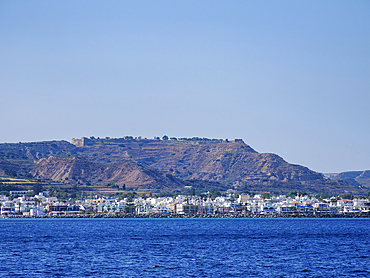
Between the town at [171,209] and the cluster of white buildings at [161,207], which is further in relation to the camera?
the cluster of white buildings at [161,207]

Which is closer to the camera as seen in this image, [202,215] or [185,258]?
[185,258]

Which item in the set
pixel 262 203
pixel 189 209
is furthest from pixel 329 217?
pixel 189 209

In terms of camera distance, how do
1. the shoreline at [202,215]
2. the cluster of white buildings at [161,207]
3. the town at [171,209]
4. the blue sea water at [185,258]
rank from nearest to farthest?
the blue sea water at [185,258] → the shoreline at [202,215] → the town at [171,209] → the cluster of white buildings at [161,207]

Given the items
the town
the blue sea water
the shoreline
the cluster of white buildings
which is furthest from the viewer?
the cluster of white buildings

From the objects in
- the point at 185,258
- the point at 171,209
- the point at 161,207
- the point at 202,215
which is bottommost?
the point at 185,258

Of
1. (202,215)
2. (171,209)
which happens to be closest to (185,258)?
(202,215)

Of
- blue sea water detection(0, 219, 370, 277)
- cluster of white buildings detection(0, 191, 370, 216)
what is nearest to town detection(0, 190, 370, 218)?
cluster of white buildings detection(0, 191, 370, 216)

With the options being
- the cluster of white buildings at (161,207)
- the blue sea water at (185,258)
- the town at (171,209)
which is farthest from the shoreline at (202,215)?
the blue sea water at (185,258)

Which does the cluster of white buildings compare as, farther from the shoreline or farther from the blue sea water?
the blue sea water

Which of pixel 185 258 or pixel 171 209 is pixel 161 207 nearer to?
pixel 171 209

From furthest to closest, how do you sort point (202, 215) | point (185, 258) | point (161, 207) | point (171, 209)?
point (161, 207) → point (171, 209) → point (202, 215) → point (185, 258)

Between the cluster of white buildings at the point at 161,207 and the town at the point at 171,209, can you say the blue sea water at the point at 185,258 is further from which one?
the cluster of white buildings at the point at 161,207

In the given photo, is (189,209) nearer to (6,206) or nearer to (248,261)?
(6,206)

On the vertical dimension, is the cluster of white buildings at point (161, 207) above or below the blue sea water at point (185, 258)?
above
